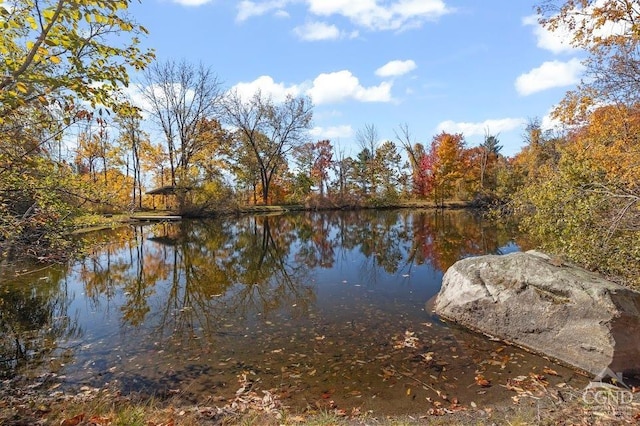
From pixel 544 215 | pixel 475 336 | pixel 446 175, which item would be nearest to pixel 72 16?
pixel 475 336

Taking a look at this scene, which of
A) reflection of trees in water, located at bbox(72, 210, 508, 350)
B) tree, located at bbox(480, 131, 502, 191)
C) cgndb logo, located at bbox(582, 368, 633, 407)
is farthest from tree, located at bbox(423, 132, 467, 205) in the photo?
cgndb logo, located at bbox(582, 368, 633, 407)

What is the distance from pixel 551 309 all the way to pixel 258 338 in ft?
18.2

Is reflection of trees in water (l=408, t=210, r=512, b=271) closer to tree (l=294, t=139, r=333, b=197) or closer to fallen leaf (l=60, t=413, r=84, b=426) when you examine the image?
fallen leaf (l=60, t=413, r=84, b=426)

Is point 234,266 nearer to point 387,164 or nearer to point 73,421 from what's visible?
point 73,421

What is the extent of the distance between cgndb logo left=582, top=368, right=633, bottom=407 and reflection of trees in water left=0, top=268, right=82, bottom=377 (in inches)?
323

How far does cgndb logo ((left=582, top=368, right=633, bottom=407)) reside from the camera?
4.47 metres

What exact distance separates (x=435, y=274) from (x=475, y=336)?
5378 millimetres

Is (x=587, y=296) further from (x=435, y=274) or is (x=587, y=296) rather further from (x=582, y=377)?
(x=435, y=274)

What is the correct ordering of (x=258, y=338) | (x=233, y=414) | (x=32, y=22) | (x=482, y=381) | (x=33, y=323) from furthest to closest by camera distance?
(x=33, y=323) → (x=258, y=338) → (x=482, y=381) → (x=233, y=414) → (x=32, y=22)

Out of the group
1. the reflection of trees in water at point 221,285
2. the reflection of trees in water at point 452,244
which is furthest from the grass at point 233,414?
the reflection of trees in water at point 452,244

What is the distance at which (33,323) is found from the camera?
25.6ft

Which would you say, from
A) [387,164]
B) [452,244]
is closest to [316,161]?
[387,164]

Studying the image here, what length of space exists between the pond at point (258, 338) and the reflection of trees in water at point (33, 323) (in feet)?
0.11

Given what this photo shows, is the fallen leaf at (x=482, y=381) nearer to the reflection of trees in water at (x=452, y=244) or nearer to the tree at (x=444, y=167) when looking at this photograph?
the reflection of trees in water at (x=452, y=244)
